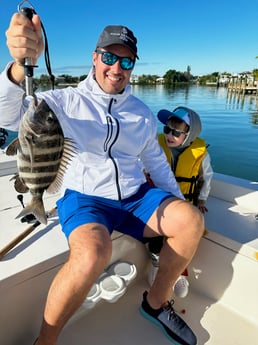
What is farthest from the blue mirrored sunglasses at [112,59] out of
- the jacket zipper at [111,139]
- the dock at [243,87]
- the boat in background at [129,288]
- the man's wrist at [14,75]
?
the dock at [243,87]

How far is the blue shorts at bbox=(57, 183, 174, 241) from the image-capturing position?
1818 mm

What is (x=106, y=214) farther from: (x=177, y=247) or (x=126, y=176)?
(x=177, y=247)

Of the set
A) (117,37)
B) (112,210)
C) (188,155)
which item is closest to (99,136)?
(112,210)

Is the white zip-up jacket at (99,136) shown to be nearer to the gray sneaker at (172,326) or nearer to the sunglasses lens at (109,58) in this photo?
the sunglasses lens at (109,58)

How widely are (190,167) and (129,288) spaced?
123cm

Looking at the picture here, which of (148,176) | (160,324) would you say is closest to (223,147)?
(148,176)

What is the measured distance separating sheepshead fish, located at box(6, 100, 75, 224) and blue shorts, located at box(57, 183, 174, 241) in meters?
0.36

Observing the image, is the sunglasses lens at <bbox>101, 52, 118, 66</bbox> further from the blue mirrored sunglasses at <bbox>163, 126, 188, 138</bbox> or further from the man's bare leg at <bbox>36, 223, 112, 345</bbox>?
the man's bare leg at <bbox>36, 223, 112, 345</bbox>

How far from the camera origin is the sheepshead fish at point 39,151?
4.09 feet

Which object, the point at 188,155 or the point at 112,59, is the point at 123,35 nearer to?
the point at 112,59

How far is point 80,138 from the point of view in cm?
197

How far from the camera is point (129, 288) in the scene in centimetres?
249

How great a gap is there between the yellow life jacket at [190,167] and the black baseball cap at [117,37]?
1127mm

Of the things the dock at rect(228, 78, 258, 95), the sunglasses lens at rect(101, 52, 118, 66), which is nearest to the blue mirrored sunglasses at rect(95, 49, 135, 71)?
the sunglasses lens at rect(101, 52, 118, 66)
